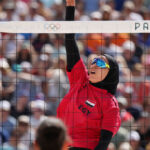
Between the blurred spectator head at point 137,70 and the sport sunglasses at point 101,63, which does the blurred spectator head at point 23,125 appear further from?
the sport sunglasses at point 101,63

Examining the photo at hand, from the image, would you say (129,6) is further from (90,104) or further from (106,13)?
(90,104)

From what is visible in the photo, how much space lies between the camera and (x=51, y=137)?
287 centimetres

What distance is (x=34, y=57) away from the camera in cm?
897

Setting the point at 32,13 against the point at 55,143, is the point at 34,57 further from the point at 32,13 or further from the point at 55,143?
the point at 55,143

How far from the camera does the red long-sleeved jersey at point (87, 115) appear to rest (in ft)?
16.3

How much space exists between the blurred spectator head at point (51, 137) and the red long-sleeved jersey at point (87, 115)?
79.2 inches

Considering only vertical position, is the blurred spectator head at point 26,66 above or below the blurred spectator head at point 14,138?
above

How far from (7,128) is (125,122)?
1.79m

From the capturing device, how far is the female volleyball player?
16.3 ft

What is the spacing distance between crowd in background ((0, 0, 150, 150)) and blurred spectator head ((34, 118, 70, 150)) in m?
4.11

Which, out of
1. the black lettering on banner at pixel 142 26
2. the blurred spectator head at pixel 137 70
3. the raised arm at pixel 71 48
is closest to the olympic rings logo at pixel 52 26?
the raised arm at pixel 71 48

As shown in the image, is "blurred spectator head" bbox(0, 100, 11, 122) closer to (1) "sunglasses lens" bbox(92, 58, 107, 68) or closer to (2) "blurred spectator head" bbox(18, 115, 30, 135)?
(2) "blurred spectator head" bbox(18, 115, 30, 135)

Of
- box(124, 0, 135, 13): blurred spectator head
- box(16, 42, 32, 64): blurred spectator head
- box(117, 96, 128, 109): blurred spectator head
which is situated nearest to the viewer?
box(117, 96, 128, 109): blurred spectator head

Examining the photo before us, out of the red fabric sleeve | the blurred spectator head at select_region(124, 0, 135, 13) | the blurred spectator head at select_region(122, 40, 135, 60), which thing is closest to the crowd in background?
the blurred spectator head at select_region(122, 40, 135, 60)
